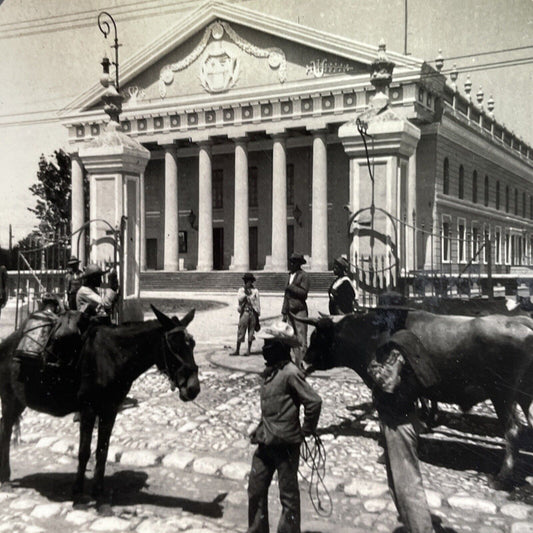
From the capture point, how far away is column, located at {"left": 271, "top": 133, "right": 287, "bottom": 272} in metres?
29.3

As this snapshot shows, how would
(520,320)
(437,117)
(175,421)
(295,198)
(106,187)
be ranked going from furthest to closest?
(295,198)
(437,117)
(106,187)
(175,421)
(520,320)

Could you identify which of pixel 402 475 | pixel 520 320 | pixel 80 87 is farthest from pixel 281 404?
pixel 80 87

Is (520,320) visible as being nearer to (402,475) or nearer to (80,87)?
(402,475)

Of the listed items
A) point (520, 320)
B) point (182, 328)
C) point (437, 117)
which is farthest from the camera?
point (437, 117)

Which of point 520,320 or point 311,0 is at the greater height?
point 311,0

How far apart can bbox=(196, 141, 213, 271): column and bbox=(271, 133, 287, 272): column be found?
368 cm

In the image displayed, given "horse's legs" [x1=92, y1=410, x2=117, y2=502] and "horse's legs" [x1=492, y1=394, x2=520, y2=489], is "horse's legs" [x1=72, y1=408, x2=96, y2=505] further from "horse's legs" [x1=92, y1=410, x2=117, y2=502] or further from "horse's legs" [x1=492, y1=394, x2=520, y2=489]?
"horse's legs" [x1=492, y1=394, x2=520, y2=489]

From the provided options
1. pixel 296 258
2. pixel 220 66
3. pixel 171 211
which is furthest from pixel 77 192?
pixel 296 258

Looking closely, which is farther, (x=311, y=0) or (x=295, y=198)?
(x=295, y=198)

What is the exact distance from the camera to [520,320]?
478 cm

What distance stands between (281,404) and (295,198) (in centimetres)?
2939

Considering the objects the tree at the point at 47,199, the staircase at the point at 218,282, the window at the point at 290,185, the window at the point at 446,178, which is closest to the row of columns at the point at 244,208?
the window at the point at 290,185

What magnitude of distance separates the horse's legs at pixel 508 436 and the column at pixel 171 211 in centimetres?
2769

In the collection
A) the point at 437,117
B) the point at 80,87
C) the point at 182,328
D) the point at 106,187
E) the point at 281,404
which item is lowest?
the point at 281,404
